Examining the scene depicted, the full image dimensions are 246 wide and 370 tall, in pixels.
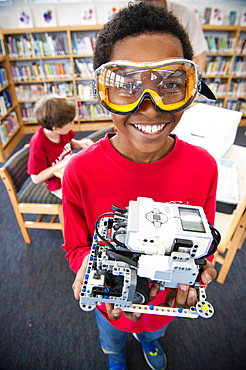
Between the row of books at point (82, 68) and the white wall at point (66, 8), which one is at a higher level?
the white wall at point (66, 8)

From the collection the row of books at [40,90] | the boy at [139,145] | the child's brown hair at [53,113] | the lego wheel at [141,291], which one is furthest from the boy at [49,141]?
the row of books at [40,90]


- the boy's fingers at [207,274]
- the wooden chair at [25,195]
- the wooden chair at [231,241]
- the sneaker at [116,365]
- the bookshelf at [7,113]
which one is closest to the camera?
the boy's fingers at [207,274]

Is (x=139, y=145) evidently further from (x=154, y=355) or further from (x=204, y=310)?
(x=154, y=355)

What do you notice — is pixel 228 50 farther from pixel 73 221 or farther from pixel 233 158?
pixel 73 221

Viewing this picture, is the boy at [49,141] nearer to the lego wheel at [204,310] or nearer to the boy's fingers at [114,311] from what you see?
the boy's fingers at [114,311]

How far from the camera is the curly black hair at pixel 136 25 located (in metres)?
0.66

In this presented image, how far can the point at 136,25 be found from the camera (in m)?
0.66

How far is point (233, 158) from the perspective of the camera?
205cm

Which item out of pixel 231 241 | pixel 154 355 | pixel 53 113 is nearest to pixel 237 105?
pixel 231 241

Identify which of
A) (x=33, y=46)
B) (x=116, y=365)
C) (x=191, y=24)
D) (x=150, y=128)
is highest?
(x=191, y=24)

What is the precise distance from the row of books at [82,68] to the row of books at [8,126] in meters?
1.56

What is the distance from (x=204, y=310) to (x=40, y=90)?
497cm

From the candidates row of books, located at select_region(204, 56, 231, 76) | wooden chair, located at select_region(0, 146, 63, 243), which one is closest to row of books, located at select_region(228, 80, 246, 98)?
row of books, located at select_region(204, 56, 231, 76)

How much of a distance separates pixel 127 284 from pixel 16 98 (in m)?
4.98
